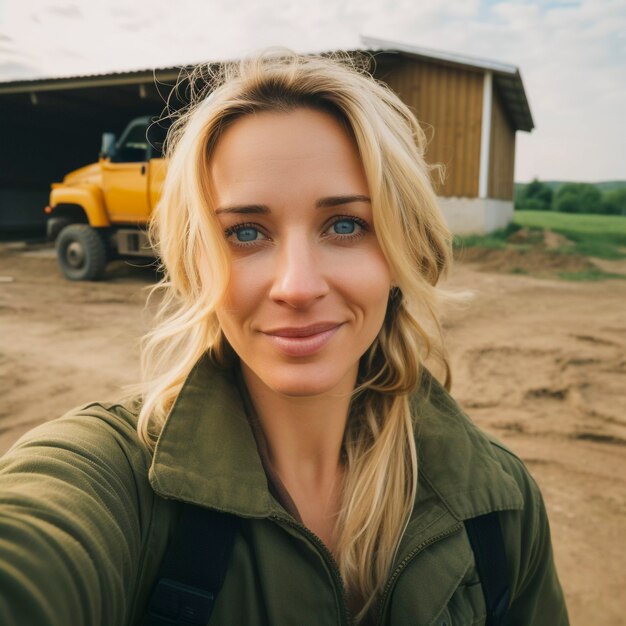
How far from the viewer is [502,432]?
3.99m

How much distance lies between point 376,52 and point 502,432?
10.2 meters

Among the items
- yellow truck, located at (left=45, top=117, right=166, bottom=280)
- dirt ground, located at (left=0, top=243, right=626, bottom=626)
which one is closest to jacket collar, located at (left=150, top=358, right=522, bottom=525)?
dirt ground, located at (left=0, top=243, right=626, bottom=626)

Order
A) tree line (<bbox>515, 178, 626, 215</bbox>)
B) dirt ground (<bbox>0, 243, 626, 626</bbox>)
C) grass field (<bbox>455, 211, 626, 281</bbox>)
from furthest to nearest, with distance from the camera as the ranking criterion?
tree line (<bbox>515, 178, 626, 215</bbox>)
grass field (<bbox>455, 211, 626, 281</bbox>)
dirt ground (<bbox>0, 243, 626, 626</bbox>)

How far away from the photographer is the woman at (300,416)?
115 centimetres

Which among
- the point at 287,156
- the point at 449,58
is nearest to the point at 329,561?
the point at 287,156

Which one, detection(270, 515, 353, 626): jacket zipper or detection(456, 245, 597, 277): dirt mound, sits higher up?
detection(270, 515, 353, 626): jacket zipper

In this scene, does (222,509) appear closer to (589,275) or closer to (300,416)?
(300,416)

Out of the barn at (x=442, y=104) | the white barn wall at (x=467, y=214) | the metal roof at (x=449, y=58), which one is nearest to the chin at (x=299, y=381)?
the barn at (x=442, y=104)

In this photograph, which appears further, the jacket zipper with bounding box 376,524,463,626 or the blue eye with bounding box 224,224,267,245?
the blue eye with bounding box 224,224,267,245

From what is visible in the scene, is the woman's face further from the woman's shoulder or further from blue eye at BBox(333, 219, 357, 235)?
the woman's shoulder

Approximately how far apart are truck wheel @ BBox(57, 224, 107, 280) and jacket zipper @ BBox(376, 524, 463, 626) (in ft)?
29.9

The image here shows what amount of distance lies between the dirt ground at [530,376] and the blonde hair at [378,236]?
1.42 metres

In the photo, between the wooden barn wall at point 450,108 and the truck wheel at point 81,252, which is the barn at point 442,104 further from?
the truck wheel at point 81,252

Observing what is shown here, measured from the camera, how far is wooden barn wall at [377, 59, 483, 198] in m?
12.6
